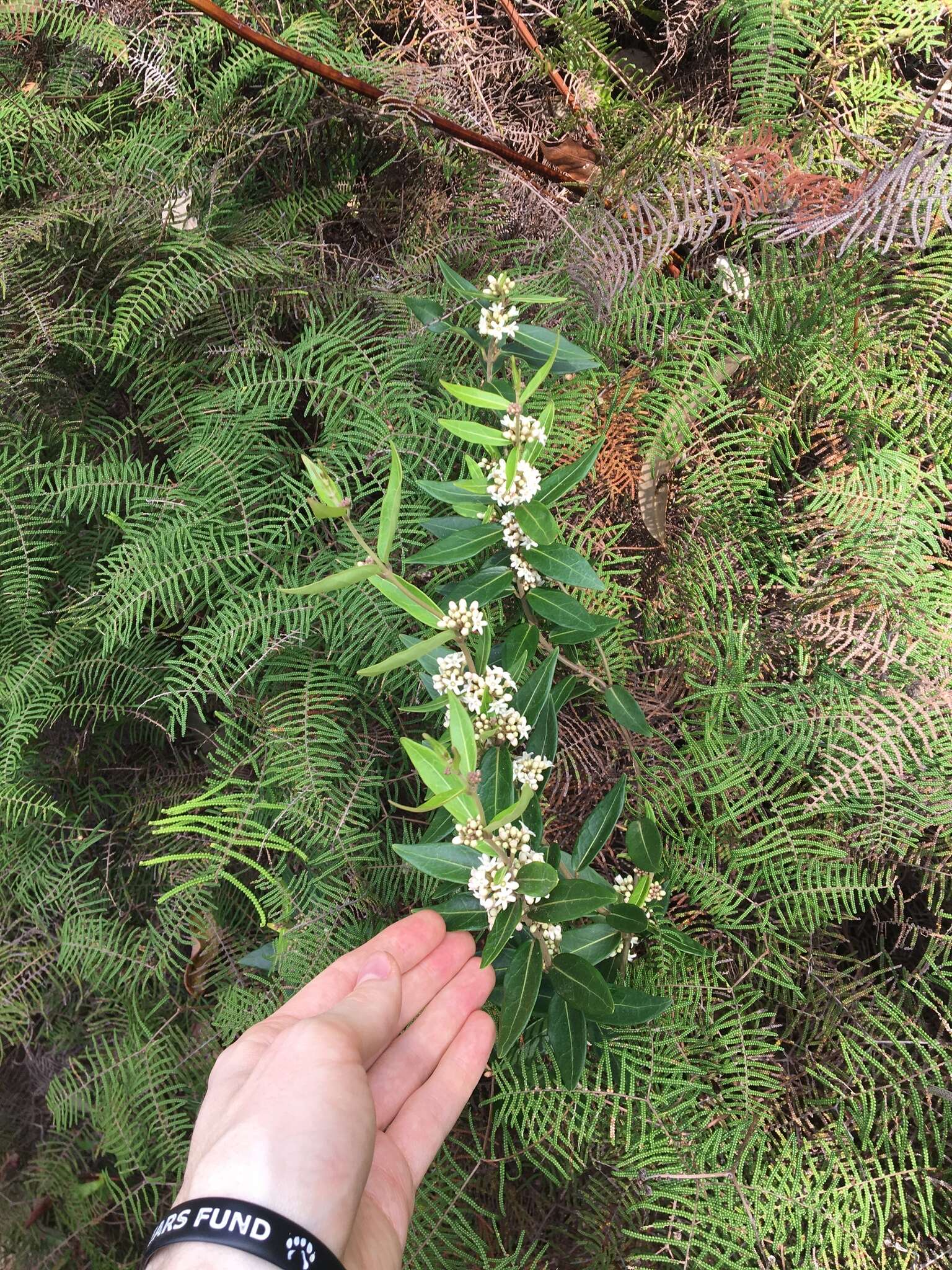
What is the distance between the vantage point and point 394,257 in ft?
4.88

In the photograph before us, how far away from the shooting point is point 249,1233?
74cm

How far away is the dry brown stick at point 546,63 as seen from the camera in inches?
57.5

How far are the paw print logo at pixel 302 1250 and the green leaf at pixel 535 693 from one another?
571 millimetres

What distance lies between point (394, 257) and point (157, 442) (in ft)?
1.87

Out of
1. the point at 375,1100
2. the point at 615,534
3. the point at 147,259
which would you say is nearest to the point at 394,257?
the point at 147,259

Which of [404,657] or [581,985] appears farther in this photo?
[581,985]

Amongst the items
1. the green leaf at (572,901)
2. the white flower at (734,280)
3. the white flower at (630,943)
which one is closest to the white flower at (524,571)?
the green leaf at (572,901)

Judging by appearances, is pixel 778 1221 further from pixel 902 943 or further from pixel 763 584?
pixel 763 584

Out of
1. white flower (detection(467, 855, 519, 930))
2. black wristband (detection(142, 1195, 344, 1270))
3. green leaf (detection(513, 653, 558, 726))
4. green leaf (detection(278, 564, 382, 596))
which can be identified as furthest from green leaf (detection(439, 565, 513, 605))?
black wristband (detection(142, 1195, 344, 1270))

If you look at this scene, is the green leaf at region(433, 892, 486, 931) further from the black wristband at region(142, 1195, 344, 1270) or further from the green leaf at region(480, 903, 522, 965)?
the black wristband at region(142, 1195, 344, 1270)

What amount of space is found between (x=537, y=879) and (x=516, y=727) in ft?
0.55

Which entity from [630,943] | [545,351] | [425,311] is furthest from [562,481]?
[630,943]

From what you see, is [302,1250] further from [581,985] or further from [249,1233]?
[581,985]

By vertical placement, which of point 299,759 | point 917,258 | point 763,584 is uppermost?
point 917,258
